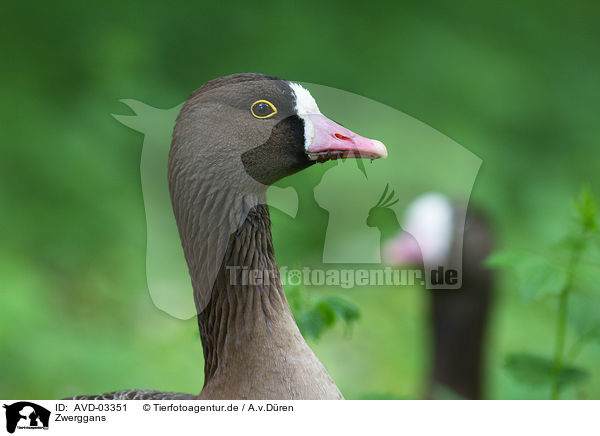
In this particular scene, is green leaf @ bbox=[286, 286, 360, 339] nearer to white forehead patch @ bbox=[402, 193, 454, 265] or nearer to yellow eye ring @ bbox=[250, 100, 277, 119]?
yellow eye ring @ bbox=[250, 100, 277, 119]

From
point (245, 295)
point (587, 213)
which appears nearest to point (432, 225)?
point (587, 213)

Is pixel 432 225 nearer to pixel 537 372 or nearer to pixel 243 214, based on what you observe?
pixel 537 372

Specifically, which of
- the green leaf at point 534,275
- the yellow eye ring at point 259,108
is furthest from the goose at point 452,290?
the yellow eye ring at point 259,108

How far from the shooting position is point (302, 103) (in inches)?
47.0

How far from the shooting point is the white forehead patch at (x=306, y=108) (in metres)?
1.18

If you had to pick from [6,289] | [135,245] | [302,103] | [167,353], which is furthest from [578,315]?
[6,289]

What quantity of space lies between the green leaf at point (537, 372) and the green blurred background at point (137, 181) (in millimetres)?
68

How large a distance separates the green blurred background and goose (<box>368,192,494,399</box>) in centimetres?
8

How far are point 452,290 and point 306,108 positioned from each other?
1.86m

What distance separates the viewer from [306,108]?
1.19m
